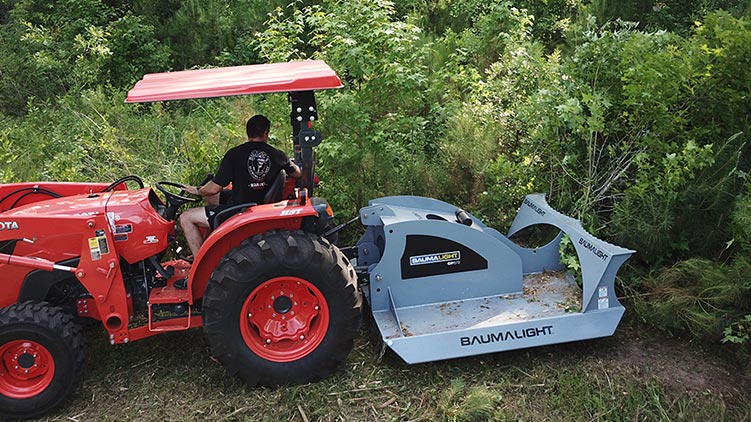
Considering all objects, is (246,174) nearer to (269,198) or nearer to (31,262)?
(269,198)

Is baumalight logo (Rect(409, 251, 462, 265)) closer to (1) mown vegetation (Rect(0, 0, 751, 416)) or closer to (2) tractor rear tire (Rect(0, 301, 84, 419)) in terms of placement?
(1) mown vegetation (Rect(0, 0, 751, 416))

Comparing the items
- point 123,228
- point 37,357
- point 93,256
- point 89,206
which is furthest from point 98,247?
point 37,357

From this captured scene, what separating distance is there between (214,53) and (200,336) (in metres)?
6.37

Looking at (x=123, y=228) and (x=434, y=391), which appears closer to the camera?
(x=434, y=391)

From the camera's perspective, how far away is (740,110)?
14.8 feet

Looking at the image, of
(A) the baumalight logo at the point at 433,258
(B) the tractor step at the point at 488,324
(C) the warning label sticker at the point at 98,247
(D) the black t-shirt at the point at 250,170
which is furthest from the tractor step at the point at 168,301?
(A) the baumalight logo at the point at 433,258

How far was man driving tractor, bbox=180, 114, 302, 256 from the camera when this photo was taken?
13.7 ft

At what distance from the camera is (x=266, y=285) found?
13.0 ft

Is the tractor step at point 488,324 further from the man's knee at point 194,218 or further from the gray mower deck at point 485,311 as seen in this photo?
the man's knee at point 194,218

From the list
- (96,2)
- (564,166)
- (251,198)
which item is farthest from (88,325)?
(96,2)

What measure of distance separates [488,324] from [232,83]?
2121 mm

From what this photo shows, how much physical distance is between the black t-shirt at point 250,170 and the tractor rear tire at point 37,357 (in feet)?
4.07

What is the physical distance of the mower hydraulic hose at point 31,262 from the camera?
153 inches

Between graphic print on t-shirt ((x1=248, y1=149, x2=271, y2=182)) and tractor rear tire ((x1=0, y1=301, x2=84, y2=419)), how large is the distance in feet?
4.54
